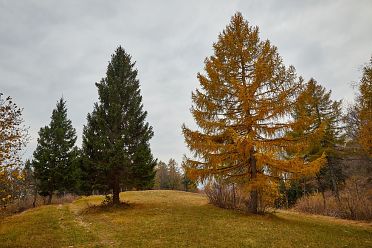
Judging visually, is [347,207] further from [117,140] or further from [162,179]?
[162,179]

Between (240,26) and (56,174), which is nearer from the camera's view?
(240,26)

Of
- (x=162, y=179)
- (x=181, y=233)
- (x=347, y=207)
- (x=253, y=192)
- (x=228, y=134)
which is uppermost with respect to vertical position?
(x=228, y=134)

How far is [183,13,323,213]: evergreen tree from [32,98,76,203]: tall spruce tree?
24663 mm

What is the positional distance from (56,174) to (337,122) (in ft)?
113

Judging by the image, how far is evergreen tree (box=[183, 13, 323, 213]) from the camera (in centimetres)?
1587

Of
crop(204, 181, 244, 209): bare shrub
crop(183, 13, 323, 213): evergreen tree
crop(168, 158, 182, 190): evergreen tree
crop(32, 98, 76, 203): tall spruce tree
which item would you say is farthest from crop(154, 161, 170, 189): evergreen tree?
crop(183, 13, 323, 213): evergreen tree

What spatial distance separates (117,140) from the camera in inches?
850

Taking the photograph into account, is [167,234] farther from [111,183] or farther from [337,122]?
[337,122]

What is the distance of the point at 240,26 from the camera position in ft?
61.4

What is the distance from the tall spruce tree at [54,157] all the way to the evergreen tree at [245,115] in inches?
971

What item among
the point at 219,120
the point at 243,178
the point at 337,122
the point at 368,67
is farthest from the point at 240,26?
the point at 337,122

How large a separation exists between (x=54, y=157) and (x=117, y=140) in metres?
18.5

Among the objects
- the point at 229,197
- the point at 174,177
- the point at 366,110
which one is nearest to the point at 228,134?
the point at 229,197

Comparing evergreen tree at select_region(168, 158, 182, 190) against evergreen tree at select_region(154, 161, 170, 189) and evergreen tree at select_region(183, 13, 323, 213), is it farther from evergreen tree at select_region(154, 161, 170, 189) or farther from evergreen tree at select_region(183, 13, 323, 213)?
evergreen tree at select_region(183, 13, 323, 213)
